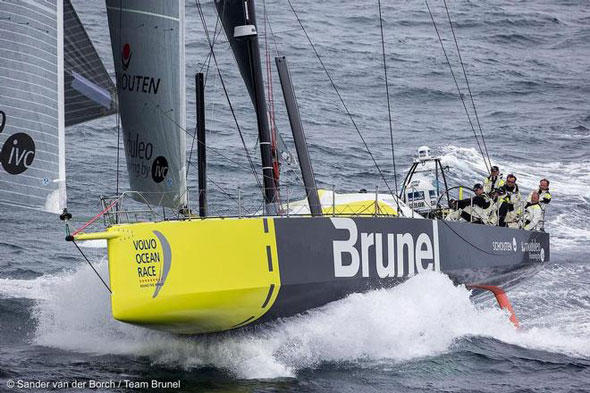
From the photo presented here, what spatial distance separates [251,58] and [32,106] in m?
3.03

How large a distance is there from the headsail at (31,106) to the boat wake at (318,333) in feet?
7.44

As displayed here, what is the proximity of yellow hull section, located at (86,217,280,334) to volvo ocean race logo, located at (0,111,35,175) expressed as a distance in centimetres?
102

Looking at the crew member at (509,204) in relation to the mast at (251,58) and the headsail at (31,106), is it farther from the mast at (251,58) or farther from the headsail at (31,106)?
the headsail at (31,106)

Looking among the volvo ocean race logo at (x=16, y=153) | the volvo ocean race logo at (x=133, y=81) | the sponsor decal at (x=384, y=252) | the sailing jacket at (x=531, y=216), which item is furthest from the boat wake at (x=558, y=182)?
the volvo ocean race logo at (x=16, y=153)

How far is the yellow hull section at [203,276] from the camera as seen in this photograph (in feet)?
36.0

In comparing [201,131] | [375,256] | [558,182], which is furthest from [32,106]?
[558,182]

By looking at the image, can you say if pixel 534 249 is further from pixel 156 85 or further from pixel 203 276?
pixel 203 276

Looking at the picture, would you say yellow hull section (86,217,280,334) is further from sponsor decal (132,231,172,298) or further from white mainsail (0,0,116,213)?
white mainsail (0,0,116,213)

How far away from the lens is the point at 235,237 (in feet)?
36.2

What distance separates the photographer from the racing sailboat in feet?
36.2

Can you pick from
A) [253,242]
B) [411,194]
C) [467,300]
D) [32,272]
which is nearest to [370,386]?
[253,242]

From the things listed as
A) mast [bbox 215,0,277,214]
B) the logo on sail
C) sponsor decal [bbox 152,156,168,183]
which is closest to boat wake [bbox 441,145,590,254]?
mast [bbox 215,0,277,214]

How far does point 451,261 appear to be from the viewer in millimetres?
13844

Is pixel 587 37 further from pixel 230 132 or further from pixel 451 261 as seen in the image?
pixel 451 261
